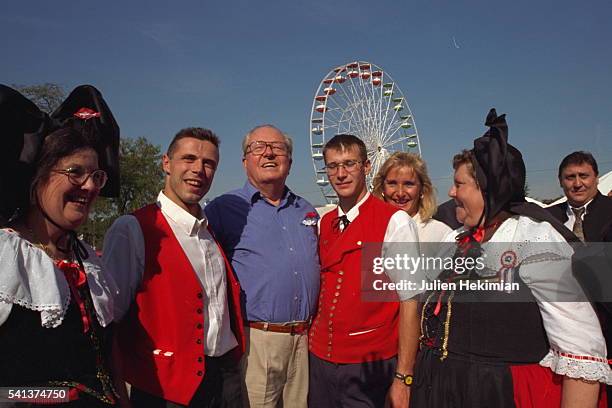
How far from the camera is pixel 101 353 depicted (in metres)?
1.97

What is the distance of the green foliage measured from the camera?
105 feet

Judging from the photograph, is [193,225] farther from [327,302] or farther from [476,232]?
[476,232]

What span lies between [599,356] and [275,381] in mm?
1919

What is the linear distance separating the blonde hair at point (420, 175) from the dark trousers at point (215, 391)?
2.10 meters

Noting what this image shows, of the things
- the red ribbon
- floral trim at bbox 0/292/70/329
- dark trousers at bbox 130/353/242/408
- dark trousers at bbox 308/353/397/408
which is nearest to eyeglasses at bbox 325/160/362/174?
dark trousers at bbox 308/353/397/408

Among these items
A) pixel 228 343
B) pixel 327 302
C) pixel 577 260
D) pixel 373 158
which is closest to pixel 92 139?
pixel 228 343

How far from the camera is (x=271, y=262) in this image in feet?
10.4

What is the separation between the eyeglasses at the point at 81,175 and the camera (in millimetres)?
1871

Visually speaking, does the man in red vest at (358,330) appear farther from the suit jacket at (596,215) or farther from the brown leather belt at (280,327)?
the suit jacket at (596,215)

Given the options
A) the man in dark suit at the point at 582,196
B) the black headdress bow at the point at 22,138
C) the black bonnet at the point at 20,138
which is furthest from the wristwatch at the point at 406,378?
the man in dark suit at the point at 582,196

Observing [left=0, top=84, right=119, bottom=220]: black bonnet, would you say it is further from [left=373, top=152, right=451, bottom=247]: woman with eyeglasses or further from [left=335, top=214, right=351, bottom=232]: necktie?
[left=373, top=152, right=451, bottom=247]: woman with eyeglasses

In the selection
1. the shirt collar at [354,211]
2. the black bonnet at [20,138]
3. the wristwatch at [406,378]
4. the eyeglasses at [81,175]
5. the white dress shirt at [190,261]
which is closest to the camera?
the black bonnet at [20,138]

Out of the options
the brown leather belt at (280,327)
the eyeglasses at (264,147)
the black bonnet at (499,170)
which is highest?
the eyeglasses at (264,147)

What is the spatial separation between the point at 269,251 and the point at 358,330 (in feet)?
2.57
